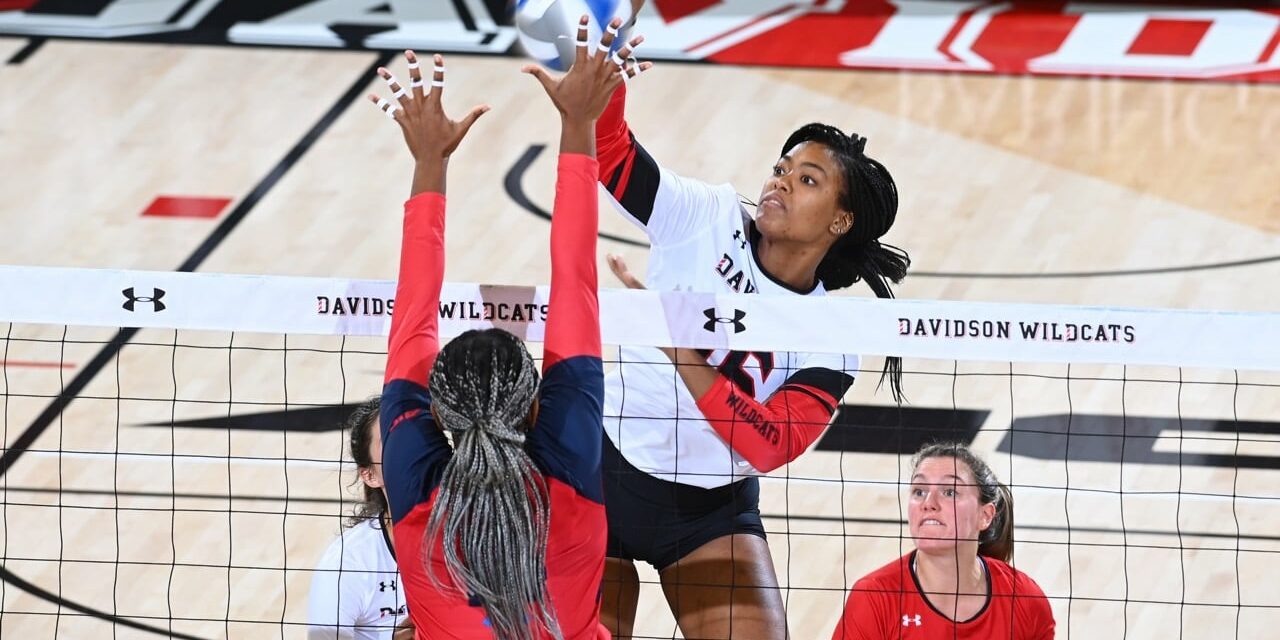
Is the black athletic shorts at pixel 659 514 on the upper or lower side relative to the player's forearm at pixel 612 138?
lower

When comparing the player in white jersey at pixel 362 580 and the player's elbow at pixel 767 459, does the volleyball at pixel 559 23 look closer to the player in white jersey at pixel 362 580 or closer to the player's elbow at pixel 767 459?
the player in white jersey at pixel 362 580

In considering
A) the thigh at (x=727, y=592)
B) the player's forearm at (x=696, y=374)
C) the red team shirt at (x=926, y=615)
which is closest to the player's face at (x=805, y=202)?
the player's forearm at (x=696, y=374)

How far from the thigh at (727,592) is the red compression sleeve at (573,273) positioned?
5.01 feet

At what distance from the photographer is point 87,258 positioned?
390 inches

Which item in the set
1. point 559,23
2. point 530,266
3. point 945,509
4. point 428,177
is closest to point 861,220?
point 945,509

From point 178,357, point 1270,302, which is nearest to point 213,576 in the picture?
point 178,357

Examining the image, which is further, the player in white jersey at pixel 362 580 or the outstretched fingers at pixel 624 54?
the player in white jersey at pixel 362 580

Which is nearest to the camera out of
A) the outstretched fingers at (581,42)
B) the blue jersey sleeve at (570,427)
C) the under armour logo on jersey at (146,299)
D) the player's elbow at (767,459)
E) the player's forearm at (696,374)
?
the blue jersey sleeve at (570,427)

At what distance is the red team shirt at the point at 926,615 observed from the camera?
519cm

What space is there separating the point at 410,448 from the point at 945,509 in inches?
80.9

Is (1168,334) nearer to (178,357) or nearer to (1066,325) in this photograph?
(1066,325)

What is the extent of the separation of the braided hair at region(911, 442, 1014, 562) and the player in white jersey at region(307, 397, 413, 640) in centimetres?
162

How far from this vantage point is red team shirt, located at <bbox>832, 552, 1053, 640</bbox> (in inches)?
204

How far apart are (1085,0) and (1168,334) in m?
9.54
